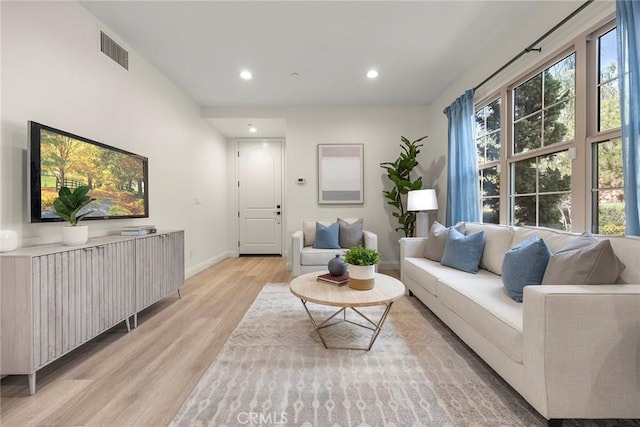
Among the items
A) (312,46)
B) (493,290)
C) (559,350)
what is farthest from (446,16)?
(559,350)

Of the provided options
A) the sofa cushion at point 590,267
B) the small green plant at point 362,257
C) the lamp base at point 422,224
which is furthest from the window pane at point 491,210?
the small green plant at point 362,257

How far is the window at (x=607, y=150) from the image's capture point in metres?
1.85

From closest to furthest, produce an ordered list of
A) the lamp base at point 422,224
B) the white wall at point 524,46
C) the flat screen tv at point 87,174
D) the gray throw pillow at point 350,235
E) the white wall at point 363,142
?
1. the flat screen tv at point 87,174
2. the white wall at point 524,46
3. the lamp base at point 422,224
4. the gray throw pillow at point 350,235
5. the white wall at point 363,142

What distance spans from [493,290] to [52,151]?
10.8ft

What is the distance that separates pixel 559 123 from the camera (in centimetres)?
228

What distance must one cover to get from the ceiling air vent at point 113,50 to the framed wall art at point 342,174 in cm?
275

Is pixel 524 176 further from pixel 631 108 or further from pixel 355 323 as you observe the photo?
pixel 355 323

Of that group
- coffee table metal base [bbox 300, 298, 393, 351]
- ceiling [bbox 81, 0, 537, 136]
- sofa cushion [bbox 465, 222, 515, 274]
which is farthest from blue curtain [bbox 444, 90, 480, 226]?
coffee table metal base [bbox 300, 298, 393, 351]

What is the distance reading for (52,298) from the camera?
63.1 inches

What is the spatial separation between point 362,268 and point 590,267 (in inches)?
49.0

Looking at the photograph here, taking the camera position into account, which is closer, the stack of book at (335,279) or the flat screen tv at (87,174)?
the flat screen tv at (87,174)

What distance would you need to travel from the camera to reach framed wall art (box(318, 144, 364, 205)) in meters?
4.62

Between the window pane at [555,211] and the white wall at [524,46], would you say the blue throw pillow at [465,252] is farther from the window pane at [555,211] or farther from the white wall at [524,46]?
the white wall at [524,46]

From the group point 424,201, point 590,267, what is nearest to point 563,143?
point 590,267
